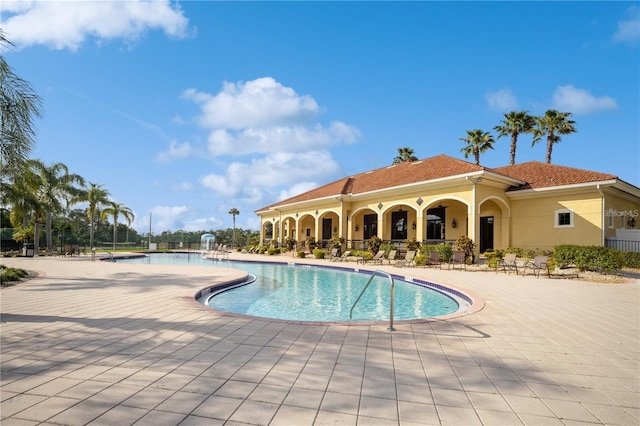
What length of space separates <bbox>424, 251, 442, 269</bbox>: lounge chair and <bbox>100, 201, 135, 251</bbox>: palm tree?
32339mm

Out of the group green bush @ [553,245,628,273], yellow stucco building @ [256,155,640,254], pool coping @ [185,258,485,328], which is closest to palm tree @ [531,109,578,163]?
yellow stucco building @ [256,155,640,254]

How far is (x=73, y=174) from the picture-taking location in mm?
27094

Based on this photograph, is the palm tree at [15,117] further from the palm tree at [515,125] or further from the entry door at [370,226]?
the palm tree at [515,125]

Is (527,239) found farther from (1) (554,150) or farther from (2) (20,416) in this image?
(2) (20,416)

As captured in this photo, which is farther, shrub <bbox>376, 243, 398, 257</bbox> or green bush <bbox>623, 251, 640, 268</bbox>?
shrub <bbox>376, 243, 398, 257</bbox>

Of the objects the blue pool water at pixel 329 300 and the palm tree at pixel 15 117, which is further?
the blue pool water at pixel 329 300

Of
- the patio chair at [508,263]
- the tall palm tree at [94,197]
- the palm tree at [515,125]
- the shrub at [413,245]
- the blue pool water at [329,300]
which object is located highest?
the palm tree at [515,125]

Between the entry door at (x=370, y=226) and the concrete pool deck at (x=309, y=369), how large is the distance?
19.1 m

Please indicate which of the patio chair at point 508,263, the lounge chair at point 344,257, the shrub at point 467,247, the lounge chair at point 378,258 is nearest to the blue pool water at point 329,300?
the patio chair at point 508,263

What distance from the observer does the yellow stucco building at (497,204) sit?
16.0m

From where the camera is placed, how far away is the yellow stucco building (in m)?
16.0

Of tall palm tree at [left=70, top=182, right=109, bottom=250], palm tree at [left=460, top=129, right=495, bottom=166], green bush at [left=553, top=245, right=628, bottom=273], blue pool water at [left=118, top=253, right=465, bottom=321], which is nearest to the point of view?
blue pool water at [left=118, top=253, right=465, bottom=321]

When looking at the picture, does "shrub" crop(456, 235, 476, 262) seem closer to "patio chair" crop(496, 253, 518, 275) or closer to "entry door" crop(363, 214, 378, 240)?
"patio chair" crop(496, 253, 518, 275)

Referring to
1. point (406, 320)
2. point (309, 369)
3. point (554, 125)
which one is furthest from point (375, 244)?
point (554, 125)
